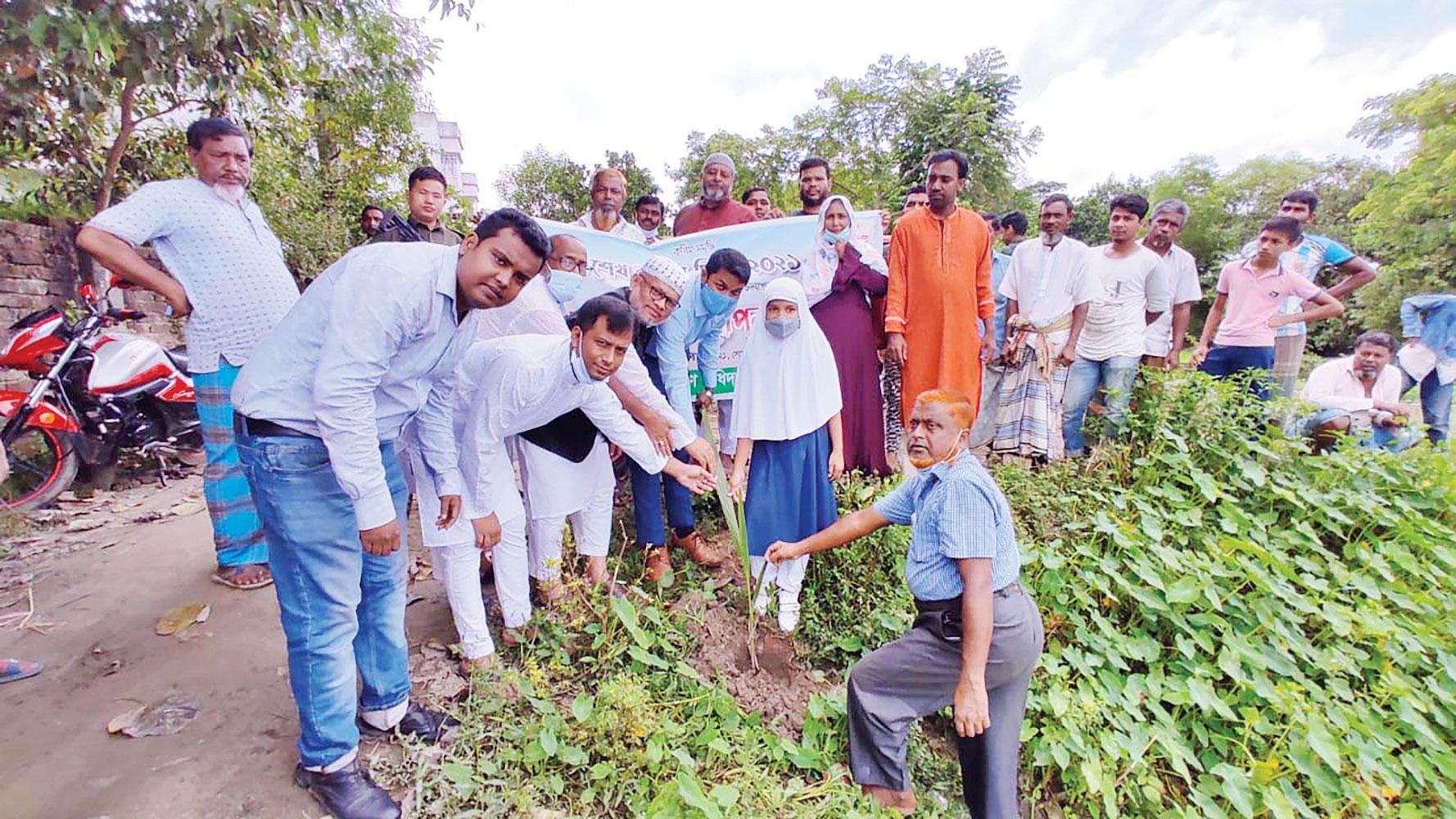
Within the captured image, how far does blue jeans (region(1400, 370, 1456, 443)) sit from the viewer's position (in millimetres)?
5270

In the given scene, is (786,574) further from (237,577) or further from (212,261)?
(212,261)

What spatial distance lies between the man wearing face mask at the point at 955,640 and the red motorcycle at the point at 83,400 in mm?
3987

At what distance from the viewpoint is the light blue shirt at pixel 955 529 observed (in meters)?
2.15

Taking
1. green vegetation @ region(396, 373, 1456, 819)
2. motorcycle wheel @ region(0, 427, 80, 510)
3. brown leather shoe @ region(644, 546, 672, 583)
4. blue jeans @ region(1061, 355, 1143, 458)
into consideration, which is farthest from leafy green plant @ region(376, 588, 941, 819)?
motorcycle wheel @ region(0, 427, 80, 510)

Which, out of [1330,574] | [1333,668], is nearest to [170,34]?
[1333,668]

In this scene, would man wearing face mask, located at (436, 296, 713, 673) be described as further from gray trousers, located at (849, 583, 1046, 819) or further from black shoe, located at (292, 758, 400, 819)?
gray trousers, located at (849, 583, 1046, 819)

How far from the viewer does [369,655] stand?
81.7 inches

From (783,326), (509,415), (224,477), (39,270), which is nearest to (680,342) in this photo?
(783,326)

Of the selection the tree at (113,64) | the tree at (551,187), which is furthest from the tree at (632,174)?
the tree at (113,64)

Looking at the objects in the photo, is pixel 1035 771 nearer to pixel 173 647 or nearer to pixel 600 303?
pixel 600 303

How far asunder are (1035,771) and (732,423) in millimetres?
2038

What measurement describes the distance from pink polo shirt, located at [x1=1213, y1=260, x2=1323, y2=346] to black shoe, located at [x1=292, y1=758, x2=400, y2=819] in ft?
18.1

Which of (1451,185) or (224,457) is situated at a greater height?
(1451,185)

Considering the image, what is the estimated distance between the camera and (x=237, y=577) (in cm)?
298
